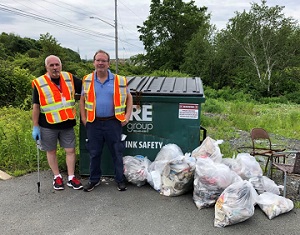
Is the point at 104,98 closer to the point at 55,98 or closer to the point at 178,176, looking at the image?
the point at 55,98

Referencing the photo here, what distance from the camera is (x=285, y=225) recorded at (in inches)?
122

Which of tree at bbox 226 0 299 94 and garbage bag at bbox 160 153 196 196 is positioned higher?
tree at bbox 226 0 299 94

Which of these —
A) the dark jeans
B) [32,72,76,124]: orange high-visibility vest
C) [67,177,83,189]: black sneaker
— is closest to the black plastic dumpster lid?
the dark jeans

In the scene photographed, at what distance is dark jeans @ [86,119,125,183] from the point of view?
146 inches

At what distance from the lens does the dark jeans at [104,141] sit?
371 cm

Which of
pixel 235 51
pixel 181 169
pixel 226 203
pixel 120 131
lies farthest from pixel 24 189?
pixel 235 51

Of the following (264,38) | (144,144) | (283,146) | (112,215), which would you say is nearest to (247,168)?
(144,144)

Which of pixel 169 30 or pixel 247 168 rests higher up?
pixel 169 30

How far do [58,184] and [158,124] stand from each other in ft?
4.87

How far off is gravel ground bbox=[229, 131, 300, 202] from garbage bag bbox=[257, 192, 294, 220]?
42 cm

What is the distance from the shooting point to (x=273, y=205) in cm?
330

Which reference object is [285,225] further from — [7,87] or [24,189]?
[7,87]

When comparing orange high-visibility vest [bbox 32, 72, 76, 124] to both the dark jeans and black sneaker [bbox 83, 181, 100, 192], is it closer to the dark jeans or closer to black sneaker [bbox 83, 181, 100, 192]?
the dark jeans

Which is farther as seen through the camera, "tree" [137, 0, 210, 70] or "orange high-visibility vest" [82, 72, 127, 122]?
"tree" [137, 0, 210, 70]
